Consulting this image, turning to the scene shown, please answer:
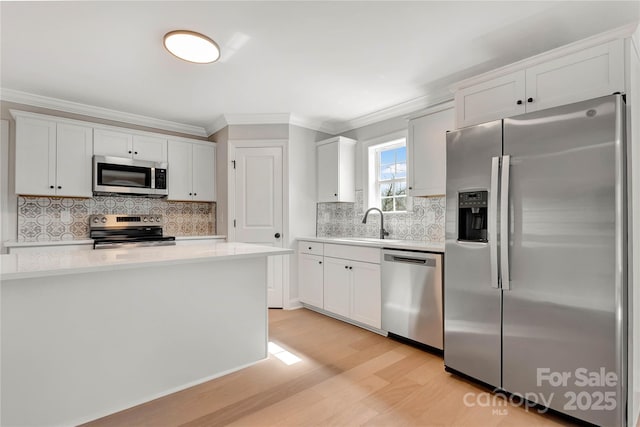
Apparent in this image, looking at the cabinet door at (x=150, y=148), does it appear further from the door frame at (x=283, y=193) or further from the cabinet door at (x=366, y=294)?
the cabinet door at (x=366, y=294)

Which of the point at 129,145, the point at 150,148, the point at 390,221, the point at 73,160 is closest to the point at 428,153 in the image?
the point at 390,221

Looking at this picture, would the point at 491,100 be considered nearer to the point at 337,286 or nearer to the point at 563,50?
the point at 563,50

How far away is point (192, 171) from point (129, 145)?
78cm

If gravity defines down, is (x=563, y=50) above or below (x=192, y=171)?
above

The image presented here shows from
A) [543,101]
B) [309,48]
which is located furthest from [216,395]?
[543,101]

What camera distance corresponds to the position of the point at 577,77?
187 centimetres

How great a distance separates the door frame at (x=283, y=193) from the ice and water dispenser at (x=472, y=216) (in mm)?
2285

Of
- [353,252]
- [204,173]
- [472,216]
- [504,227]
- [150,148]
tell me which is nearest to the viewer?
[504,227]

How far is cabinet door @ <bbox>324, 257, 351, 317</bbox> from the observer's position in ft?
11.2

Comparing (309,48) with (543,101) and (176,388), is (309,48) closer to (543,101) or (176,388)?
(543,101)

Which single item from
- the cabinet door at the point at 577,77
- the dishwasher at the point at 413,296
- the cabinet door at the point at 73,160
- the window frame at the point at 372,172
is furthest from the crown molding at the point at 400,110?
the cabinet door at the point at 73,160

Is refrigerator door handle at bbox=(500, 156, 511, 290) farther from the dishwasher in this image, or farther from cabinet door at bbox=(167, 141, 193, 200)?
cabinet door at bbox=(167, 141, 193, 200)

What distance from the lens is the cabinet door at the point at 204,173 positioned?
Answer: 169 inches

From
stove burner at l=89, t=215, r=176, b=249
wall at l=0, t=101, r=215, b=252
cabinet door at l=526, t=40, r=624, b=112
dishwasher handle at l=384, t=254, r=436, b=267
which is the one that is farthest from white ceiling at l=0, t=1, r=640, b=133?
dishwasher handle at l=384, t=254, r=436, b=267
